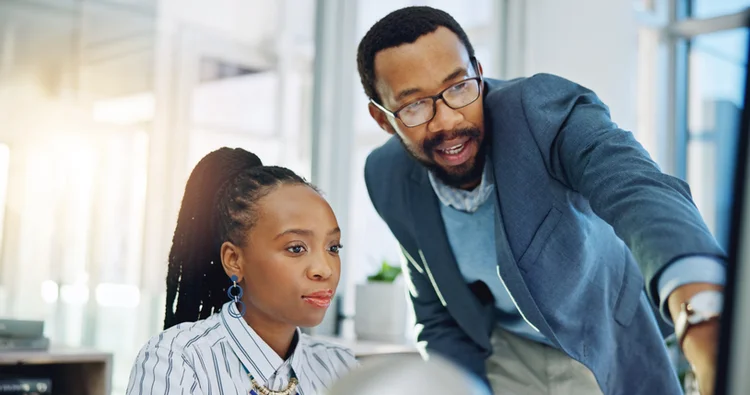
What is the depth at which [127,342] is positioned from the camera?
2473 millimetres

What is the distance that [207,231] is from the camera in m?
1.42

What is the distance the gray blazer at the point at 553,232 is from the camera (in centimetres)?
106

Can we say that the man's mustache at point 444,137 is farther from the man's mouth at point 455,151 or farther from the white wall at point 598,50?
the white wall at point 598,50

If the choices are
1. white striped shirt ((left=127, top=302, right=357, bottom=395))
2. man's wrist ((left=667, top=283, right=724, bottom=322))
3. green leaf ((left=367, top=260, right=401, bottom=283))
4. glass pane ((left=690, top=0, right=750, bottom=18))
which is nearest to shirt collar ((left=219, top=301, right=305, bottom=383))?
white striped shirt ((left=127, top=302, right=357, bottom=395))

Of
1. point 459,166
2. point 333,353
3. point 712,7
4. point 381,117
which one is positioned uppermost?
point 712,7

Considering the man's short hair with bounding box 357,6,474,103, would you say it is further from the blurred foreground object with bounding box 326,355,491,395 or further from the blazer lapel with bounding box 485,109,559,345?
the blurred foreground object with bounding box 326,355,491,395

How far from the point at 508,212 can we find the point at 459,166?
0.12m

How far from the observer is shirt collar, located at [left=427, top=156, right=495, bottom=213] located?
1521mm

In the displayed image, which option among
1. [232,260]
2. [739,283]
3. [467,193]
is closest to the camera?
[739,283]

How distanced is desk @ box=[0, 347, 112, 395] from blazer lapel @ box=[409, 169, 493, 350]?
3.11 feet

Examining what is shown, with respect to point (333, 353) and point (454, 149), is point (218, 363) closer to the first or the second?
point (333, 353)

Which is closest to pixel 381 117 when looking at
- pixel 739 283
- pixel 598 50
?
pixel 739 283

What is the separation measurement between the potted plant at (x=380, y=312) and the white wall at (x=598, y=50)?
1.69 metres

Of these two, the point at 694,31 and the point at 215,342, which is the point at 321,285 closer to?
the point at 215,342
